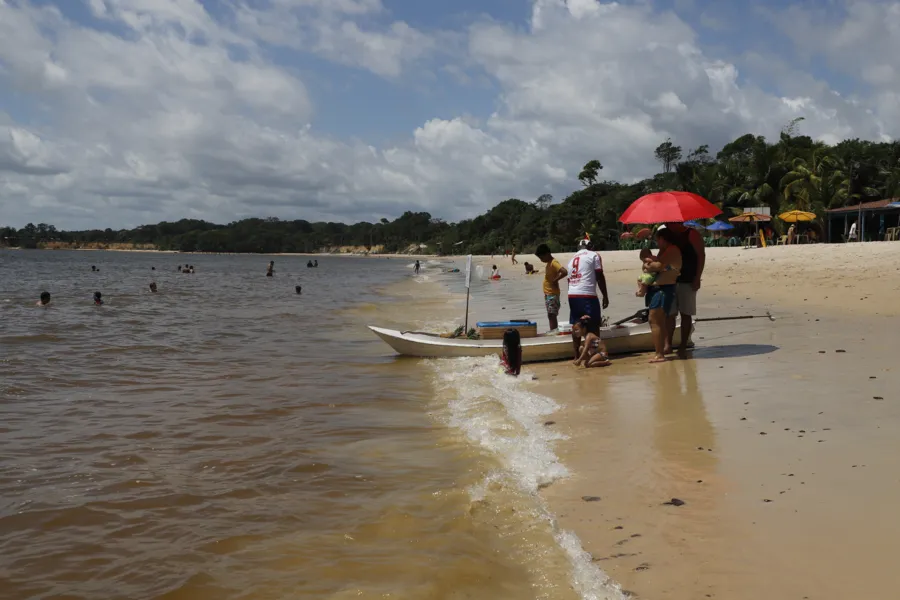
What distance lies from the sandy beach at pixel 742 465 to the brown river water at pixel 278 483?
0.33 meters

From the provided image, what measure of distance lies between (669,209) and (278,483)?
592 centimetres

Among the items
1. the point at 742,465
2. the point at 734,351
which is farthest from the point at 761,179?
the point at 742,465

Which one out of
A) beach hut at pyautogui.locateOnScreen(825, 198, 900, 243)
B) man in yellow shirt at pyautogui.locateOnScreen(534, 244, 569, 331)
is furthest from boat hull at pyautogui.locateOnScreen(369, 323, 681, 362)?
beach hut at pyautogui.locateOnScreen(825, 198, 900, 243)

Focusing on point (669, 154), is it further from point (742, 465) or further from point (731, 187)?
point (742, 465)

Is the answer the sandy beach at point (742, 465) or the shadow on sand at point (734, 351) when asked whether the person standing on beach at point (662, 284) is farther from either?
the shadow on sand at point (734, 351)

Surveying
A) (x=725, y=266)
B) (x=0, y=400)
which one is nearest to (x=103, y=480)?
(x=0, y=400)

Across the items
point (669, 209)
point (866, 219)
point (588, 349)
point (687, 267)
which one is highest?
point (866, 219)

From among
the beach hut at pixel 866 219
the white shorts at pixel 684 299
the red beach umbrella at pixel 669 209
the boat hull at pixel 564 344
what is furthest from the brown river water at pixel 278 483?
the beach hut at pixel 866 219

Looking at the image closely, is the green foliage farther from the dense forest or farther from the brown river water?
the brown river water

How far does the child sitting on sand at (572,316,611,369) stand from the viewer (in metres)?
9.06

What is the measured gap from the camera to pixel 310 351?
12.1 meters

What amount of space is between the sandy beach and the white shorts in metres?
0.69

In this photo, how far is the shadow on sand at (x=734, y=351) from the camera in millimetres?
8703

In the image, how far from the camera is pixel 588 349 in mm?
9094
